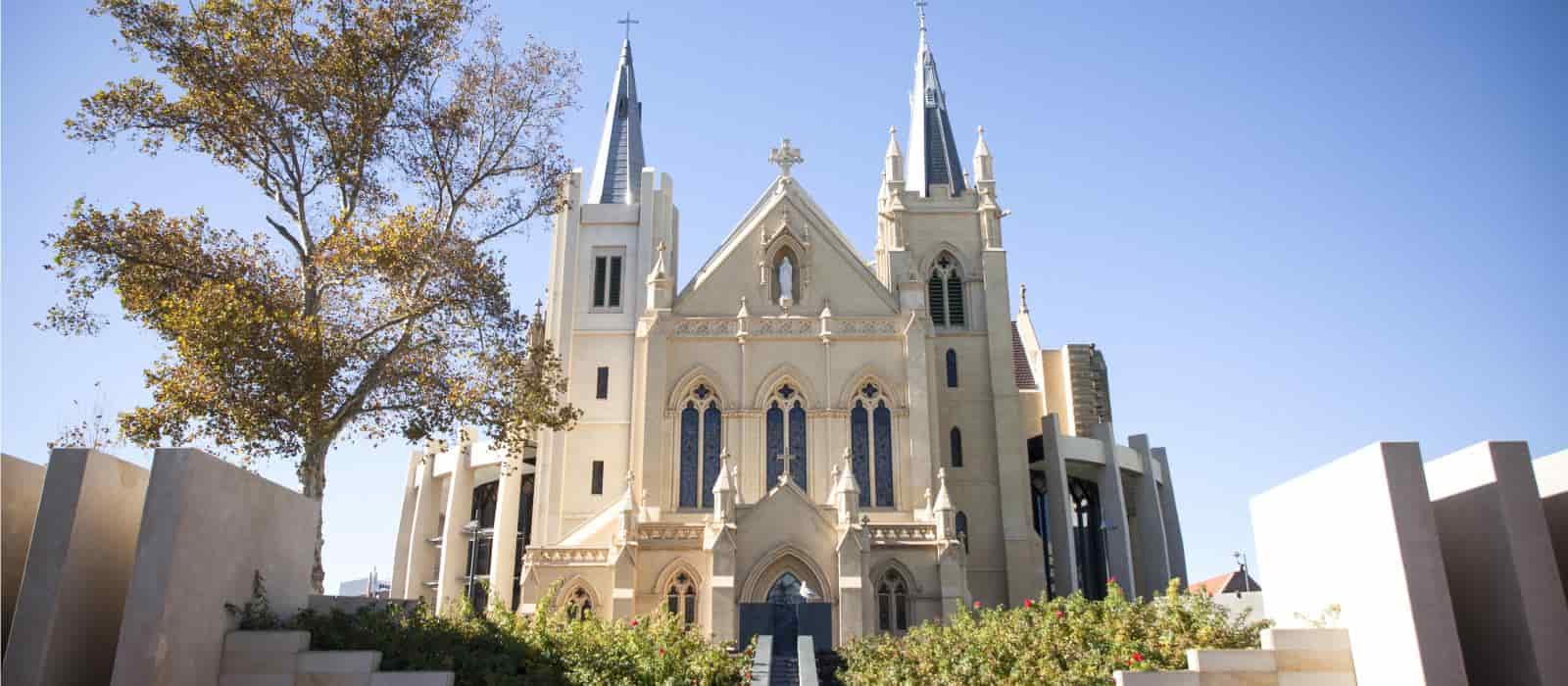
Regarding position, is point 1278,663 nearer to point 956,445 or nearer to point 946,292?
point 956,445

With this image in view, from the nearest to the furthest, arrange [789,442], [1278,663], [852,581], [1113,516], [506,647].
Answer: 1. [1278,663]
2. [506,647]
3. [852,581]
4. [789,442]
5. [1113,516]

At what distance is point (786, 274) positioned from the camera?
3591cm

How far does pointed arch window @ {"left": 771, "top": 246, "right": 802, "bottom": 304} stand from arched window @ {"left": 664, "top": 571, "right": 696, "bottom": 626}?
969 cm

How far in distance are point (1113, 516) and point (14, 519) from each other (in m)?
35.6

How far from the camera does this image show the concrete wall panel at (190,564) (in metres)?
12.3

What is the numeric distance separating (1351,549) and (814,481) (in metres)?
20.6

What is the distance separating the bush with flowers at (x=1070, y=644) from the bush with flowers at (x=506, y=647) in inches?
107

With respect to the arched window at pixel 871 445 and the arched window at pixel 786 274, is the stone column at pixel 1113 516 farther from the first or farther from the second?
the arched window at pixel 786 274

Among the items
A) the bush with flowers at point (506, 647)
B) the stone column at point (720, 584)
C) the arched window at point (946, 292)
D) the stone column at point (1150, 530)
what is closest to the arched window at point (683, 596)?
the stone column at point (720, 584)

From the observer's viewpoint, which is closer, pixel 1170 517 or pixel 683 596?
pixel 683 596

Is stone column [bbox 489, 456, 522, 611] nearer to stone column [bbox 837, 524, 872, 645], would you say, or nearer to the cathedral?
the cathedral

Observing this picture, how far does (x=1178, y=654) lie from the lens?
1421cm

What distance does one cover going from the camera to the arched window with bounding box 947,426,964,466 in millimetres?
37219

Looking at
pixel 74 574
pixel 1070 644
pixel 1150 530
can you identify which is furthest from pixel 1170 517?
pixel 74 574
